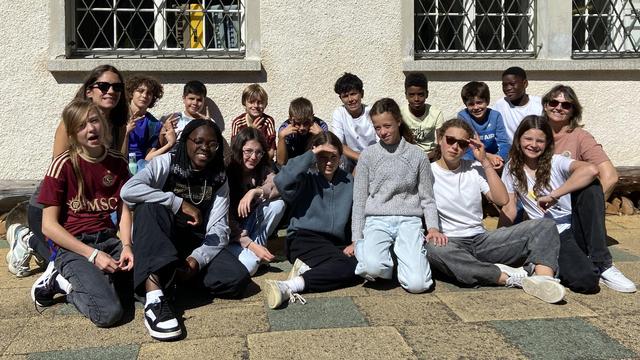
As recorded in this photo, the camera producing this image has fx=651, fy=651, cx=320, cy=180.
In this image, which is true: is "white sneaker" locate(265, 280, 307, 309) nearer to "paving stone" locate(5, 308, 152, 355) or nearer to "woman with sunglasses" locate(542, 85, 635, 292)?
"paving stone" locate(5, 308, 152, 355)

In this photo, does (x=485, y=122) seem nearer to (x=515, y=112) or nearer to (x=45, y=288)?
(x=515, y=112)

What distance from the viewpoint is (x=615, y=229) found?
6211 millimetres

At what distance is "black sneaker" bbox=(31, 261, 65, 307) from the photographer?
12.6ft

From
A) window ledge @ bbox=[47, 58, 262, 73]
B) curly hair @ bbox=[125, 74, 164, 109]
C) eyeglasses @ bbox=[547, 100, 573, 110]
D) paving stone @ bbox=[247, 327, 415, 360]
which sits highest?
window ledge @ bbox=[47, 58, 262, 73]

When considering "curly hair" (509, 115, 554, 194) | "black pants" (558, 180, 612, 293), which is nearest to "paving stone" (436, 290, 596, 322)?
"black pants" (558, 180, 612, 293)

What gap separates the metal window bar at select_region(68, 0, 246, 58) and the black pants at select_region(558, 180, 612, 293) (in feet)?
12.0

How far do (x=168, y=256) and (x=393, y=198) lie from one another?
159 cm

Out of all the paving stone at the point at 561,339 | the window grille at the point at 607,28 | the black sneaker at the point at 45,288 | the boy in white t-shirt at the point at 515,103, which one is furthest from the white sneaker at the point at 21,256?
the window grille at the point at 607,28

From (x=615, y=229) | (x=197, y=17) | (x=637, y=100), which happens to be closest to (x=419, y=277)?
(x=615, y=229)

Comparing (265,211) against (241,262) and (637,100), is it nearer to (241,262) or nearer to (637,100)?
(241,262)

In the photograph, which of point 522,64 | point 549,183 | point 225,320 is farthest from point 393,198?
point 522,64

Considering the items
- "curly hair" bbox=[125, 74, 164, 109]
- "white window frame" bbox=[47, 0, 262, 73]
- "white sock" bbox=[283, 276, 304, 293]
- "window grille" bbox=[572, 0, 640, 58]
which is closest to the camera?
"white sock" bbox=[283, 276, 304, 293]

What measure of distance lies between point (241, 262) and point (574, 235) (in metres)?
2.27

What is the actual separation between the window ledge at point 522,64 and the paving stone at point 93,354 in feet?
14.3
